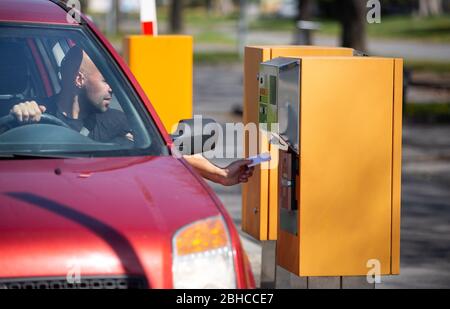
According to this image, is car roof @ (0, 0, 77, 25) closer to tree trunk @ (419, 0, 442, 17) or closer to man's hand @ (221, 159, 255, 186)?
man's hand @ (221, 159, 255, 186)

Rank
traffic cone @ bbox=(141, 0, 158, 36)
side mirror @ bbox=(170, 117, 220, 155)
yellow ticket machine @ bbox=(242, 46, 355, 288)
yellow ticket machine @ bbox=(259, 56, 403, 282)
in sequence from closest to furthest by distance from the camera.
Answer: side mirror @ bbox=(170, 117, 220, 155) < yellow ticket machine @ bbox=(259, 56, 403, 282) < yellow ticket machine @ bbox=(242, 46, 355, 288) < traffic cone @ bbox=(141, 0, 158, 36)

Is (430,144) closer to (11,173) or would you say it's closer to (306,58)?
(306,58)

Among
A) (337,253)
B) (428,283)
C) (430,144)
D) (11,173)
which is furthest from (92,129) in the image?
(430,144)

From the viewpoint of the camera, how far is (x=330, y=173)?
610cm

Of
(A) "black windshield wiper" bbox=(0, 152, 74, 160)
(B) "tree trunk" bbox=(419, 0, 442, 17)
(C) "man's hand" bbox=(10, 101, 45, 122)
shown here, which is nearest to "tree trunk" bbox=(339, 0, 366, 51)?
(C) "man's hand" bbox=(10, 101, 45, 122)

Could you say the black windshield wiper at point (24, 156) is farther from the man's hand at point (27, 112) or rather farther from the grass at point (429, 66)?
the grass at point (429, 66)

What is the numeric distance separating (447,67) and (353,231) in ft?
86.5

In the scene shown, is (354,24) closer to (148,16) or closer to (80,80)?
(148,16)

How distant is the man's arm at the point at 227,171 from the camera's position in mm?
5781

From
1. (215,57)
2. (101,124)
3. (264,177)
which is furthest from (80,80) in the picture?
(215,57)

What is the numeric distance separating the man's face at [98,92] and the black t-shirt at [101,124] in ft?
0.13

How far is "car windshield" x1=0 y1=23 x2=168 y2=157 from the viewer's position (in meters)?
5.05

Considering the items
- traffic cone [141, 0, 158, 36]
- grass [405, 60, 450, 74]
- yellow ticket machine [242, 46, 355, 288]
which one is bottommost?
grass [405, 60, 450, 74]

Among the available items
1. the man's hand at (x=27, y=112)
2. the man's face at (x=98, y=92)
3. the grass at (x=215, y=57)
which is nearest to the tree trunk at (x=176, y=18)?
the grass at (x=215, y=57)
